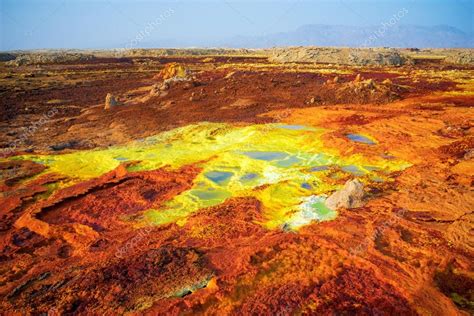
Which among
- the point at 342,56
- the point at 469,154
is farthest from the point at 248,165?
the point at 342,56

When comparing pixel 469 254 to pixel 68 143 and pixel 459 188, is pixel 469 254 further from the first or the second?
pixel 68 143

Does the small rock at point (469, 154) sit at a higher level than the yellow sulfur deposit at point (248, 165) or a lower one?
higher

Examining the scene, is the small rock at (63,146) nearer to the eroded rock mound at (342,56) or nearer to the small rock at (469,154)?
the small rock at (469,154)

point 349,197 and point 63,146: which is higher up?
point 349,197

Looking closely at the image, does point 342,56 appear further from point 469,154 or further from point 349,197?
point 349,197

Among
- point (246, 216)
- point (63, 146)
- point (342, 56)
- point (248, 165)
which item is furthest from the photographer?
point (342, 56)

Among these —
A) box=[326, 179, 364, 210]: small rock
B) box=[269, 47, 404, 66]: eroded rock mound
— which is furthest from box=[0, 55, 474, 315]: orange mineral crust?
box=[269, 47, 404, 66]: eroded rock mound

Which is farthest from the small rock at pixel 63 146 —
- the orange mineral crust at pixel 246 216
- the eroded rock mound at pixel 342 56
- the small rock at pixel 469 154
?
the eroded rock mound at pixel 342 56
